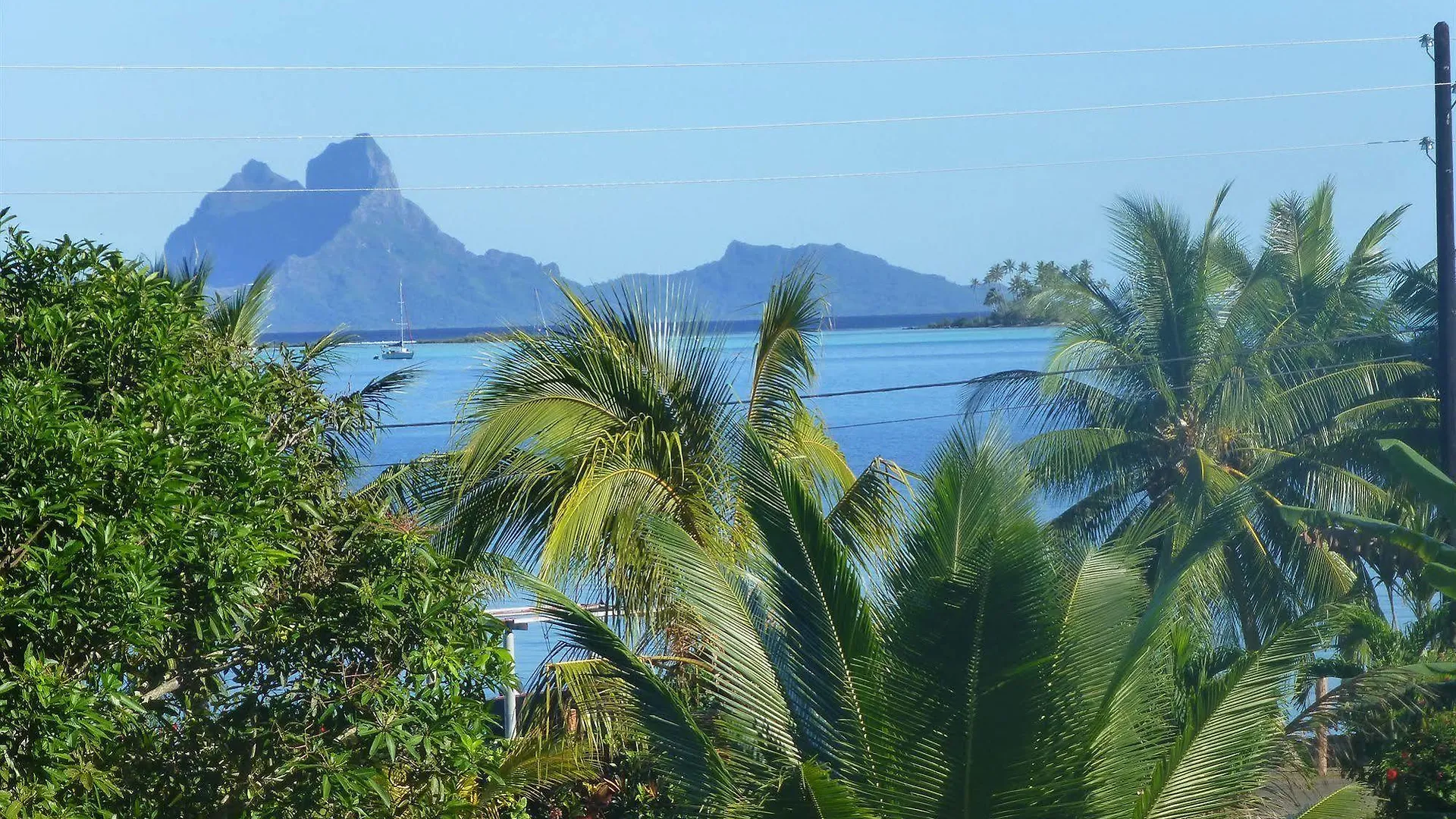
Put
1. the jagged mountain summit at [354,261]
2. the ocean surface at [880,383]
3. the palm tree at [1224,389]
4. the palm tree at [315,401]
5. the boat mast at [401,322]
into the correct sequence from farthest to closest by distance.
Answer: the jagged mountain summit at [354,261]
the ocean surface at [880,383]
the boat mast at [401,322]
the palm tree at [1224,389]
the palm tree at [315,401]

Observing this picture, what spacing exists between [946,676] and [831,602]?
73 cm

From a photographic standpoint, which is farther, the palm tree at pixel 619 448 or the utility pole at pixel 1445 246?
the utility pole at pixel 1445 246

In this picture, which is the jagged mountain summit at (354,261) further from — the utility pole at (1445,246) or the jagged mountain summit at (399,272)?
the utility pole at (1445,246)

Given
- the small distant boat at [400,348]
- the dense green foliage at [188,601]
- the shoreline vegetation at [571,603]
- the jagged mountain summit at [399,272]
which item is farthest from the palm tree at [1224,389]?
the jagged mountain summit at [399,272]

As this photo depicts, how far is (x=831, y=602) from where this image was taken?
5.68 m

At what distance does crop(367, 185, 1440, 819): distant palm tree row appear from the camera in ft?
17.2

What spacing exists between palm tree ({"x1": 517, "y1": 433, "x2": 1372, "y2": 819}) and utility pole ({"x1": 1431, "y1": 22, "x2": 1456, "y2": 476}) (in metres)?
9.27

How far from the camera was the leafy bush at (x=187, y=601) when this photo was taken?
4.05 meters

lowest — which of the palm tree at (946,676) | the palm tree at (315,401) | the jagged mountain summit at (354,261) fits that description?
the palm tree at (946,676)

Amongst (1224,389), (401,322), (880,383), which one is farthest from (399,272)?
(1224,389)

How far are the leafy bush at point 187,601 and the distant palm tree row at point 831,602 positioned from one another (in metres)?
1.01

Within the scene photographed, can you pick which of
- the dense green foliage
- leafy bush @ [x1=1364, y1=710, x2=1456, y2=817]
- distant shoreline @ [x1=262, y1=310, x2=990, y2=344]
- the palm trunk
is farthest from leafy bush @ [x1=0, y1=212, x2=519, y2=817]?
leafy bush @ [x1=1364, y1=710, x2=1456, y2=817]

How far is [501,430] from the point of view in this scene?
8.78 m

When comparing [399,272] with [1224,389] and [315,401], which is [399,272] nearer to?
[1224,389]
